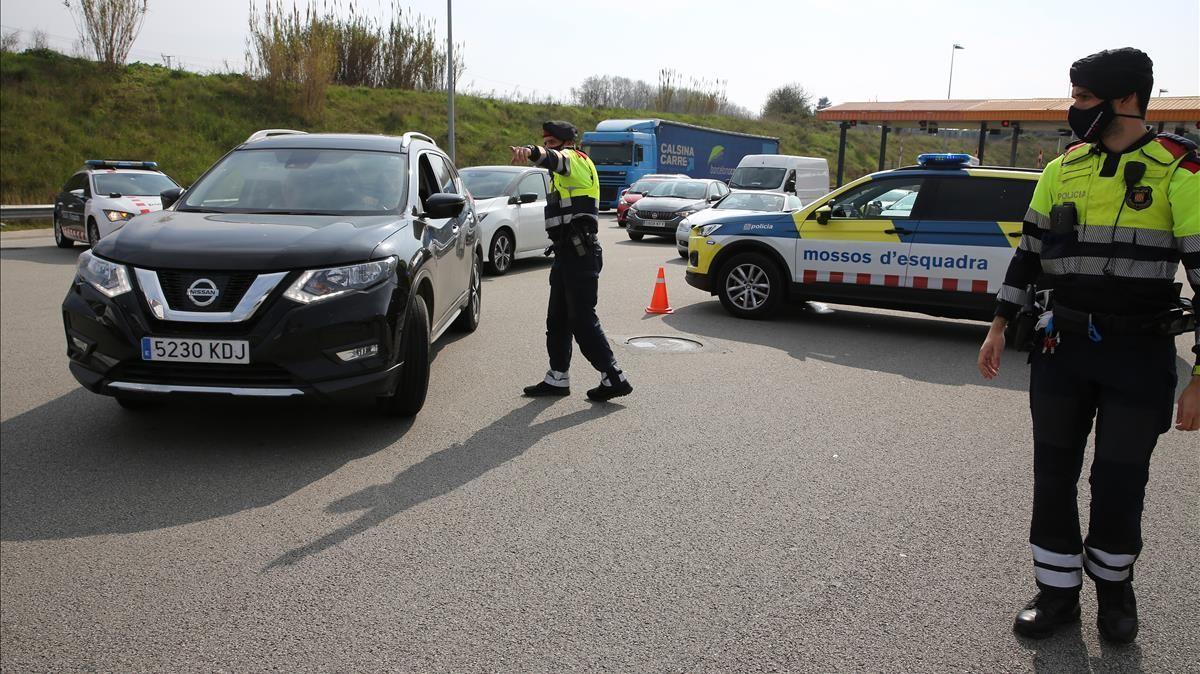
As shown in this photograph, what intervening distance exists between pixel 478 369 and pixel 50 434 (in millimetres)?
2965

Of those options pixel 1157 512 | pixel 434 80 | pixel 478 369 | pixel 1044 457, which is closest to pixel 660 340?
pixel 478 369

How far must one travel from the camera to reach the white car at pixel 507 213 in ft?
42.8

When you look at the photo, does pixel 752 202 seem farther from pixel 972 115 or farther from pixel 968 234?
pixel 972 115

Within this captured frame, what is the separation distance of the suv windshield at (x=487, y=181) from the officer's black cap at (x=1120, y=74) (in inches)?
438

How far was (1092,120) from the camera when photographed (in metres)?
2.96

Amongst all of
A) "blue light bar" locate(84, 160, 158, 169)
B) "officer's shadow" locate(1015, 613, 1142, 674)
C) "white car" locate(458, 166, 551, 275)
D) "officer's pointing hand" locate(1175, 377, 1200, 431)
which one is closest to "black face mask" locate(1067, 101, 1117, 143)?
"officer's pointing hand" locate(1175, 377, 1200, 431)

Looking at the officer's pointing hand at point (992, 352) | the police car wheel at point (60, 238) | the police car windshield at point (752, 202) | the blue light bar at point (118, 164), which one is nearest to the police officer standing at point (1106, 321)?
the officer's pointing hand at point (992, 352)

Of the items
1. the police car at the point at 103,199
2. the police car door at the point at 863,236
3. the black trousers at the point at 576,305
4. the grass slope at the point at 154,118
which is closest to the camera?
the black trousers at the point at 576,305

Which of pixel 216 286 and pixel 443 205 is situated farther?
pixel 443 205

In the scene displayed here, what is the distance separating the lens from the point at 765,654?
3.01 m

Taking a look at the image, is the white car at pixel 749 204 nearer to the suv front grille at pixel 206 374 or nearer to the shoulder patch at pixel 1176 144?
the suv front grille at pixel 206 374

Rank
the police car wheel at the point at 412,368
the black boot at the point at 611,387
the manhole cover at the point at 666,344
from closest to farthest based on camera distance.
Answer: the police car wheel at the point at 412,368 → the black boot at the point at 611,387 → the manhole cover at the point at 666,344

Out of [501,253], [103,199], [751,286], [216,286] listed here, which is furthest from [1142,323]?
[103,199]

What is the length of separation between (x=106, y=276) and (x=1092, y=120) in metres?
4.82
